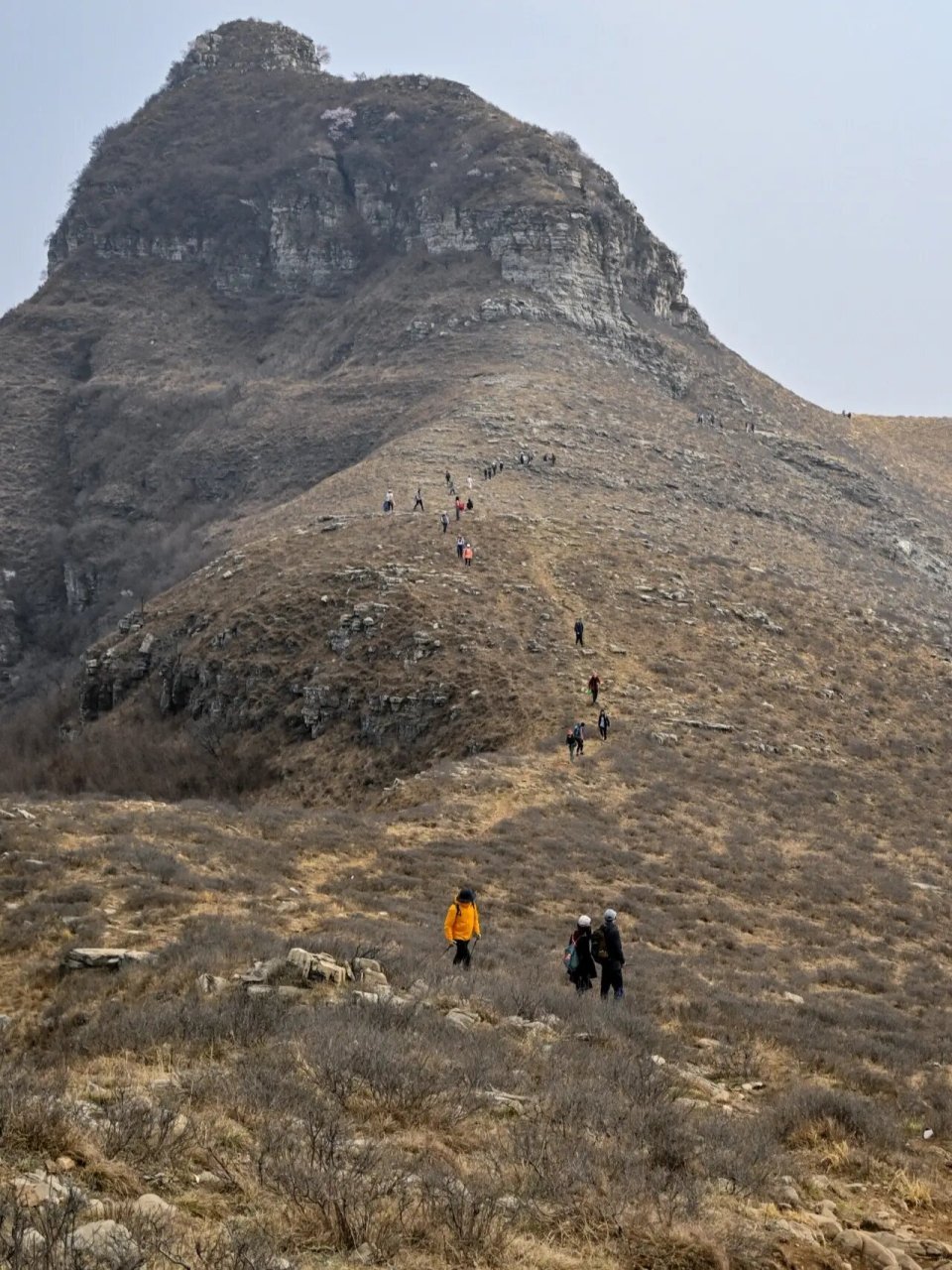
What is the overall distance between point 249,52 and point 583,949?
113464 mm

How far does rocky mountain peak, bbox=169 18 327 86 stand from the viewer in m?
103

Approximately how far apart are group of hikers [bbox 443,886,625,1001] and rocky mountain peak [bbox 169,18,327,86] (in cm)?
10802

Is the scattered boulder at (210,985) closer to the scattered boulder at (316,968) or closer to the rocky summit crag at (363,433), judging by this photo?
the scattered boulder at (316,968)

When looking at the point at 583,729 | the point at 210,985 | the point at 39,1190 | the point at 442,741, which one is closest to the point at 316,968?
the point at 210,985

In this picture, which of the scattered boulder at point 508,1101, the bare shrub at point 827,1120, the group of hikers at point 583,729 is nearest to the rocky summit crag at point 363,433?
the group of hikers at point 583,729

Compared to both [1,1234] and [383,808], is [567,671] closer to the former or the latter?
[383,808]

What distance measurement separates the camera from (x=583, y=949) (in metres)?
12.8

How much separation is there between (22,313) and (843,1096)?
298 ft

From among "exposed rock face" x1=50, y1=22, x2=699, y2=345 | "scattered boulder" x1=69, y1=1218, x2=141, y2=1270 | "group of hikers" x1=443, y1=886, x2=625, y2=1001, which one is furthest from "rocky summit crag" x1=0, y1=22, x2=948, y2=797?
"scattered boulder" x1=69, y1=1218, x2=141, y2=1270

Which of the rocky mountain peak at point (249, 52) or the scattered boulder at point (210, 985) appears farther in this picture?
the rocky mountain peak at point (249, 52)

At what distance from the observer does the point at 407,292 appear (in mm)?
74188

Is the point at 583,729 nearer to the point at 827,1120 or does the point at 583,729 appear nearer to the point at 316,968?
the point at 316,968

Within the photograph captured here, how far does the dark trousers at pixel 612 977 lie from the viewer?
41.3ft

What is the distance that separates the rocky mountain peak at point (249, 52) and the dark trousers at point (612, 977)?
109 m
